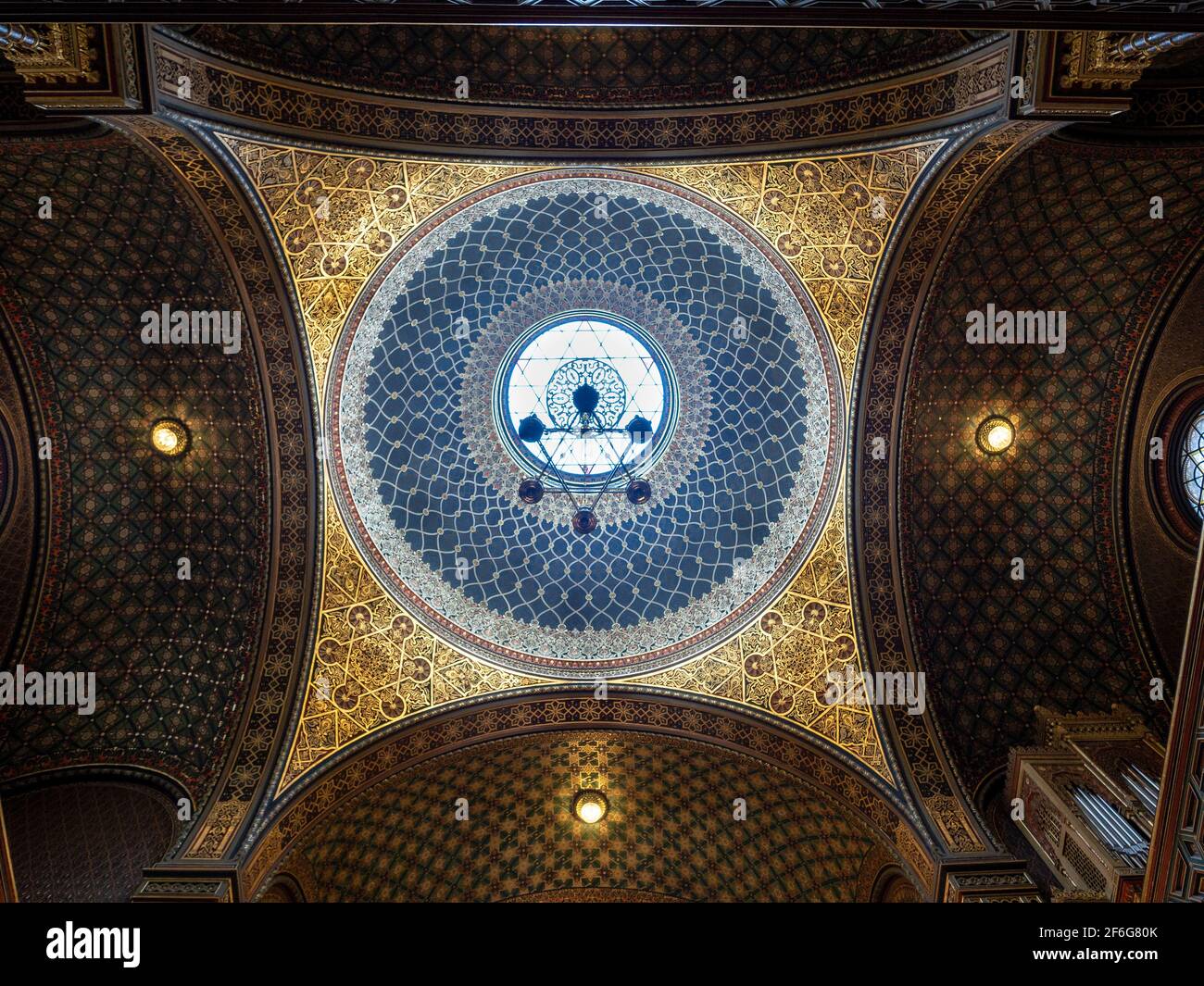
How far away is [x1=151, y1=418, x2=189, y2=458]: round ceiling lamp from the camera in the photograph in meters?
14.4

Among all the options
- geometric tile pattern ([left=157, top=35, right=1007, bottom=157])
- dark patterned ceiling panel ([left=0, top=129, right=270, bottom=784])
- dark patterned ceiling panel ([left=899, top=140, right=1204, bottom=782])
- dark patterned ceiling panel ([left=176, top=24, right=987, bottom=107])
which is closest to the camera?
geometric tile pattern ([left=157, top=35, right=1007, bottom=157])

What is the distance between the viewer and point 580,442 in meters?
16.5

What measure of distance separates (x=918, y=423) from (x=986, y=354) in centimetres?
138

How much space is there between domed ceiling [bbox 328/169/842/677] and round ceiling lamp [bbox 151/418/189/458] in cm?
222

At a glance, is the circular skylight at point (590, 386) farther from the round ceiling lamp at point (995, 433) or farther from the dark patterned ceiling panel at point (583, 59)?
the round ceiling lamp at point (995, 433)

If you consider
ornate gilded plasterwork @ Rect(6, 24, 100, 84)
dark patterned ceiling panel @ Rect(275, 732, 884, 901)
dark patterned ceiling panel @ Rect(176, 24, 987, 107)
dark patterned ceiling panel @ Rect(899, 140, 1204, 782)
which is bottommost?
dark patterned ceiling panel @ Rect(275, 732, 884, 901)

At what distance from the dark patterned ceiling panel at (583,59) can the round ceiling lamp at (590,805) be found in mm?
10882

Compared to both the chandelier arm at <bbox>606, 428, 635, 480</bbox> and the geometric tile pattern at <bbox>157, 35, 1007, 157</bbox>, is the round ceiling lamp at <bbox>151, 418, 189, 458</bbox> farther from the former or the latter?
the chandelier arm at <bbox>606, 428, 635, 480</bbox>

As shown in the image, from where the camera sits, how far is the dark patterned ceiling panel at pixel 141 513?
531 inches

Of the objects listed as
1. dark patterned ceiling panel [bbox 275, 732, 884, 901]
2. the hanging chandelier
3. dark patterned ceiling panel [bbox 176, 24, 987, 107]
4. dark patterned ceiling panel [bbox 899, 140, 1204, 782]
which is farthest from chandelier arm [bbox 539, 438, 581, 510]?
dark patterned ceiling panel [bbox 176, 24, 987, 107]

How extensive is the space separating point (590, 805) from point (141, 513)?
28.3 feet

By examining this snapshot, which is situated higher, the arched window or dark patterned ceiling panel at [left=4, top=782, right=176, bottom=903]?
the arched window

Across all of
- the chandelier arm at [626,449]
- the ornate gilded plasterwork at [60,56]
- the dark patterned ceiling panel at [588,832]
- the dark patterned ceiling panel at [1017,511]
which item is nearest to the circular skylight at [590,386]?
the chandelier arm at [626,449]

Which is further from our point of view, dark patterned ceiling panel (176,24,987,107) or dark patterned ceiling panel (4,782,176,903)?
dark patterned ceiling panel (4,782,176,903)
